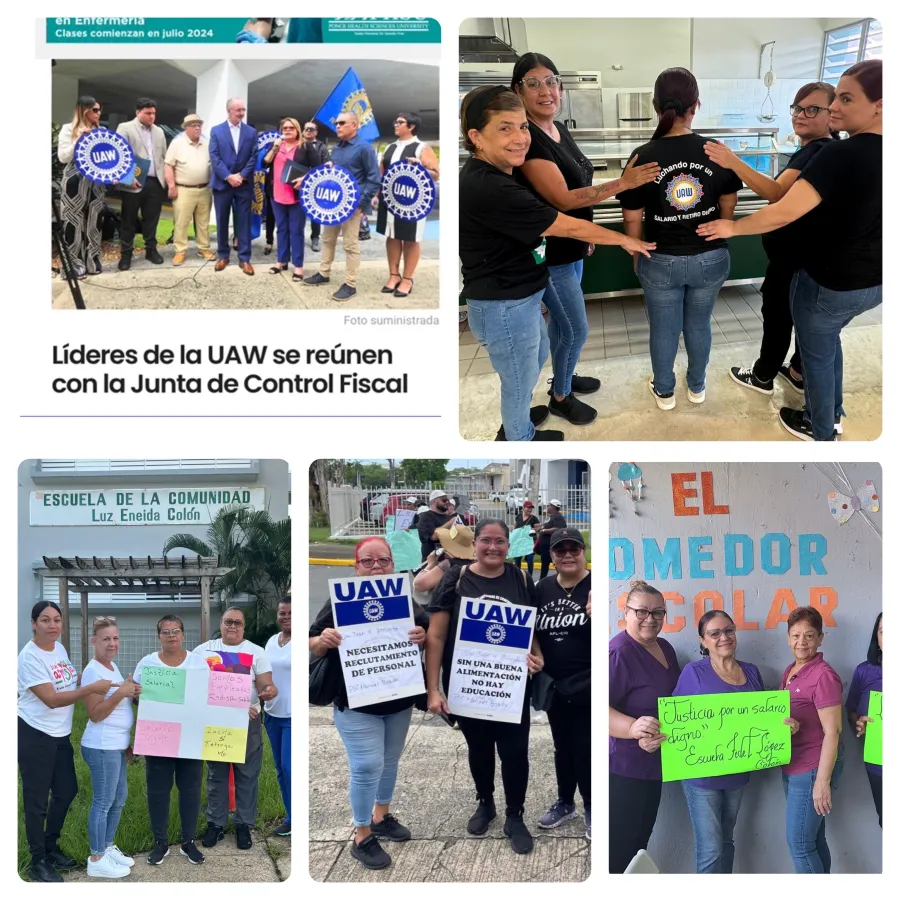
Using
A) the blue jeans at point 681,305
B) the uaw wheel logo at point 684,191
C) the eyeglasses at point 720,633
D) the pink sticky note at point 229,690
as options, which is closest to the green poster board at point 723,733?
the eyeglasses at point 720,633

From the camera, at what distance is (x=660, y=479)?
2785mm

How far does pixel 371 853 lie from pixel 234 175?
2.02 meters

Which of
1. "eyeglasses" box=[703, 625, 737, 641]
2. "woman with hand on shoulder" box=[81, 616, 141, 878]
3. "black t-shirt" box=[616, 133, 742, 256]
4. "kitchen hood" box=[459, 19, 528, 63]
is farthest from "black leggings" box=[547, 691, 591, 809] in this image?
"kitchen hood" box=[459, 19, 528, 63]

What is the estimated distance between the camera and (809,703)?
109 inches

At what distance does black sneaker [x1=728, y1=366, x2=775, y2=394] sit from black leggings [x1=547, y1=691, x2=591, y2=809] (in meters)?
1.11

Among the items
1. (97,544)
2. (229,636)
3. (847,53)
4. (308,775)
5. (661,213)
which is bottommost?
(308,775)

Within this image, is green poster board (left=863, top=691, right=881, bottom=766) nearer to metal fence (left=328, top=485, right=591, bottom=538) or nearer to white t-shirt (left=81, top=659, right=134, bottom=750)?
metal fence (left=328, top=485, right=591, bottom=538)

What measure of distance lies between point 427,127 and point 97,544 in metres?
1.53

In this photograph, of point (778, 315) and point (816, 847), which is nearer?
point (816, 847)

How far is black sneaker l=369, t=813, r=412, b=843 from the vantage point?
2.76m

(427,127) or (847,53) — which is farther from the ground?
(847,53)

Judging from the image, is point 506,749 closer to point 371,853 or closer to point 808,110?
point 371,853
